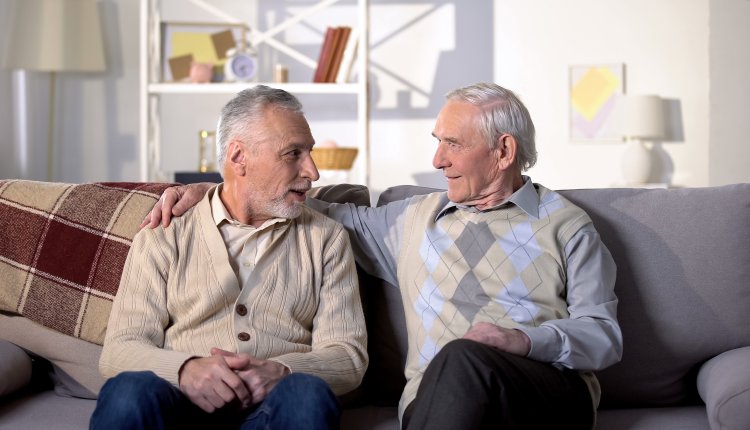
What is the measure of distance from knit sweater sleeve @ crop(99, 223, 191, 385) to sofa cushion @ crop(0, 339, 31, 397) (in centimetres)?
23


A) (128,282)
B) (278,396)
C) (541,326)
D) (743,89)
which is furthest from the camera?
(743,89)

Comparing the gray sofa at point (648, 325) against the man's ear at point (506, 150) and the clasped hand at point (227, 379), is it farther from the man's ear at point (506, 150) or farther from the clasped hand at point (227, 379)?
the clasped hand at point (227, 379)

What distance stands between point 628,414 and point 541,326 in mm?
372

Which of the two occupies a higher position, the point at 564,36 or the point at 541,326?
the point at 564,36

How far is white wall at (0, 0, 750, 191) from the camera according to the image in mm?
5637

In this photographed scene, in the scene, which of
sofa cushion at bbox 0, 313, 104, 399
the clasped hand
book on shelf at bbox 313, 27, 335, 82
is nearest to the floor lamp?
book on shelf at bbox 313, 27, 335, 82

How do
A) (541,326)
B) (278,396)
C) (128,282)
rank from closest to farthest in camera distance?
(278,396)
(541,326)
(128,282)

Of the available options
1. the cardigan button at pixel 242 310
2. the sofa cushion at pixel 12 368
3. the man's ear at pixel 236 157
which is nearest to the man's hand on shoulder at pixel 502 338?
the cardigan button at pixel 242 310

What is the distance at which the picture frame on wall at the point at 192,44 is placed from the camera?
17.2ft

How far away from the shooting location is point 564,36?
5.68 m

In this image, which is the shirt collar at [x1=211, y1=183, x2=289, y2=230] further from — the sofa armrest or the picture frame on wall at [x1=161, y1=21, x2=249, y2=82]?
the picture frame on wall at [x1=161, y1=21, x2=249, y2=82]

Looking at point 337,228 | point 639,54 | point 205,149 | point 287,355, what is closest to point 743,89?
point 639,54

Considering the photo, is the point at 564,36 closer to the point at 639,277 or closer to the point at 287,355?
the point at 639,277

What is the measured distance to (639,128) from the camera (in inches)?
214
